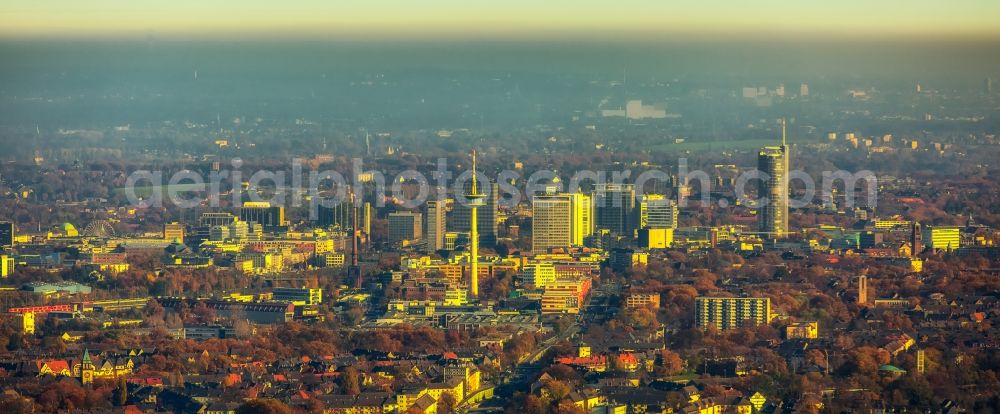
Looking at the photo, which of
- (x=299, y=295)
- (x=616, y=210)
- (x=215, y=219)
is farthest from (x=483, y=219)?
(x=299, y=295)

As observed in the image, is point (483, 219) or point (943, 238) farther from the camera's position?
point (483, 219)

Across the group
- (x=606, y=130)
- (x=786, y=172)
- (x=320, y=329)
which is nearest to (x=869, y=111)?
(x=606, y=130)

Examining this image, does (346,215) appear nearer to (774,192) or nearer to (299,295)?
(774,192)

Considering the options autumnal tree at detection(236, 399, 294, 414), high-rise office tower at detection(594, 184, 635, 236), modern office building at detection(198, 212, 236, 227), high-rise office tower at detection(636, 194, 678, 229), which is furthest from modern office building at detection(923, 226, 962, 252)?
autumnal tree at detection(236, 399, 294, 414)

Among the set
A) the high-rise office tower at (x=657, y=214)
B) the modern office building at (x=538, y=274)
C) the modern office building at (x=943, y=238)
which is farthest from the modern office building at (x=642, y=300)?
the high-rise office tower at (x=657, y=214)

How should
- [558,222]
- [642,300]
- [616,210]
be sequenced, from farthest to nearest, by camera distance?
[616,210] < [558,222] < [642,300]

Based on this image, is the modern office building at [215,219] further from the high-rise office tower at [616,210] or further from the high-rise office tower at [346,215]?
the high-rise office tower at [616,210]
